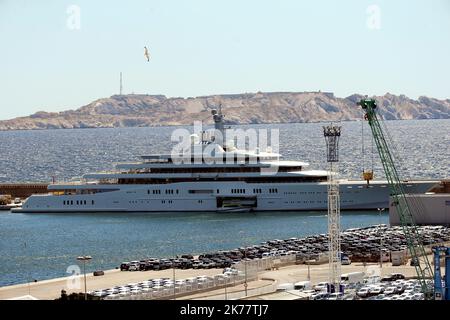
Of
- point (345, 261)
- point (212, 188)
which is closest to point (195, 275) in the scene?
→ point (345, 261)

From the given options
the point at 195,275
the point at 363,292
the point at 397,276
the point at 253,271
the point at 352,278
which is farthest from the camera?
the point at 195,275

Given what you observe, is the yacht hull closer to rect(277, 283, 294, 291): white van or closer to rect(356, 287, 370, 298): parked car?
rect(277, 283, 294, 291): white van

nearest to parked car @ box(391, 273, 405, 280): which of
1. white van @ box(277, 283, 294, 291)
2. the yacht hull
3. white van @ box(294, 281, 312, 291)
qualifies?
white van @ box(294, 281, 312, 291)

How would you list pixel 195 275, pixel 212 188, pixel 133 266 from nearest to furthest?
pixel 195 275, pixel 133 266, pixel 212 188

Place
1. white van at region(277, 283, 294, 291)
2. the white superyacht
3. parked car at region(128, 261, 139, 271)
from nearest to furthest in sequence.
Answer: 1. white van at region(277, 283, 294, 291)
2. parked car at region(128, 261, 139, 271)
3. the white superyacht

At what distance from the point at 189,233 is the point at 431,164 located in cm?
4848

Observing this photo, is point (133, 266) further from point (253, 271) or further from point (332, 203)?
point (332, 203)

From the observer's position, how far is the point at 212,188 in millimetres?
57594

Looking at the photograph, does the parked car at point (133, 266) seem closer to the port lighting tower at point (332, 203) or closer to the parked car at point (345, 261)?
the parked car at point (345, 261)

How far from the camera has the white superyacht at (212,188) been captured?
56156 mm

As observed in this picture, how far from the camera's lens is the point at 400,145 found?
12162 cm

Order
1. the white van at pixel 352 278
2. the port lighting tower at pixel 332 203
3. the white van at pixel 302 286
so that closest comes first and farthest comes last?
the port lighting tower at pixel 332 203
the white van at pixel 302 286
the white van at pixel 352 278

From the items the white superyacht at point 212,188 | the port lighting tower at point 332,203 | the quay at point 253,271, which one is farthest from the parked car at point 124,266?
the white superyacht at point 212,188

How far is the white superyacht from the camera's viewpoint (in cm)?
5616
